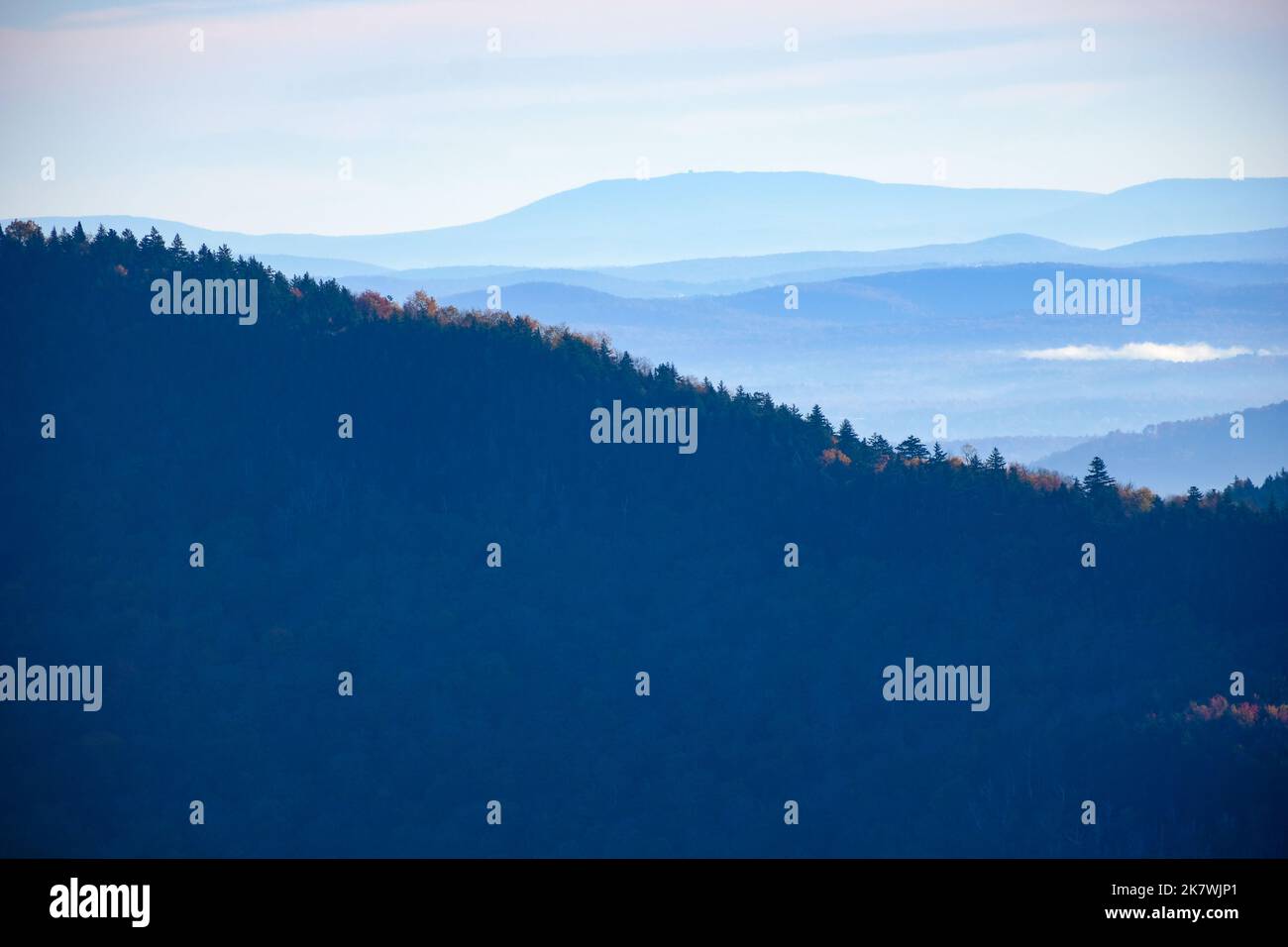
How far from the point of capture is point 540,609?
8919cm

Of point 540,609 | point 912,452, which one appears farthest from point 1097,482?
point 540,609

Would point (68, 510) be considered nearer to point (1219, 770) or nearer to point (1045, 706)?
point (1045, 706)

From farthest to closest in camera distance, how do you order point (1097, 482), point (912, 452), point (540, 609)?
1. point (912, 452)
2. point (1097, 482)
3. point (540, 609)

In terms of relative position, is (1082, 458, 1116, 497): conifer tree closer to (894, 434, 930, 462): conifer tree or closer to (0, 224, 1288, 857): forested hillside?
(0, 224, 1288, 857): forested hillside

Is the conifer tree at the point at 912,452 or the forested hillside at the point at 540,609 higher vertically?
the conifer tree at the point at 912,452

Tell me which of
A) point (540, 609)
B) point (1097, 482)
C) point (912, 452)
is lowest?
point (540, 609)

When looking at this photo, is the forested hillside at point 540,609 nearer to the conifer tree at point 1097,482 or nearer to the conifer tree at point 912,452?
the conifer tree at point 912,452

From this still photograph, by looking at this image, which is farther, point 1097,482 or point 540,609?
point 1097,482

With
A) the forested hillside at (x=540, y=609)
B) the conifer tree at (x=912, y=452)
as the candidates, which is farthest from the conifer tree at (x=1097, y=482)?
the conifer tree at (x=912, y=452)

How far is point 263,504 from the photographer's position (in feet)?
309

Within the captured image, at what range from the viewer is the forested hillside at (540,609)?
252 ft

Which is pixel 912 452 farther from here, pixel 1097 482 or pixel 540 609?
pixel 540 609

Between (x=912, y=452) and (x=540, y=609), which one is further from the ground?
(x=912, y=452)
